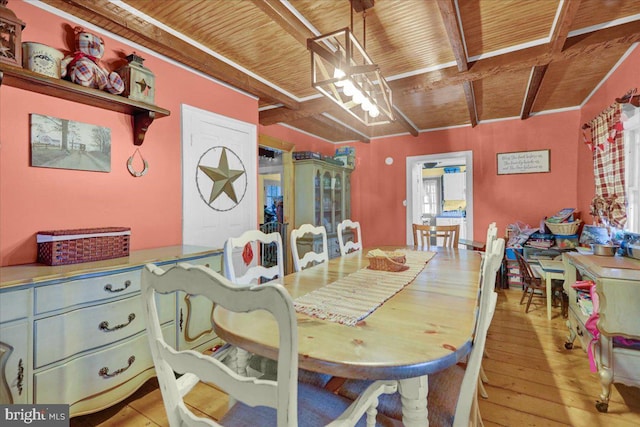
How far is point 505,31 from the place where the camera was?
6.67 ft

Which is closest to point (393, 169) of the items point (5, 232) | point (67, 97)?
point (67, 97)

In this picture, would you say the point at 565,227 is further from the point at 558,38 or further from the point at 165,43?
the point at 165,43

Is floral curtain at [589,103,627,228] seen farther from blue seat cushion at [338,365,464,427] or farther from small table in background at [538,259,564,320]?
blue seat cushion at [338,365,464,427]

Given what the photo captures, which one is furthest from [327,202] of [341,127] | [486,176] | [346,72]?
[346,72]

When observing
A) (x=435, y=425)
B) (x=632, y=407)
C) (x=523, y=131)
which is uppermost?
(x=523, y=131)

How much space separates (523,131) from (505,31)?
239 centimetres

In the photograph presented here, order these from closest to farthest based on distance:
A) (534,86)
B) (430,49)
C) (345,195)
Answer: (430,49) → (534,86) → (345,195)

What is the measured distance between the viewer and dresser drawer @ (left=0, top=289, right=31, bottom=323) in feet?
3.94

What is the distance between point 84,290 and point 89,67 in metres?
1.24

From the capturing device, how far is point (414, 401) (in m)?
0.84

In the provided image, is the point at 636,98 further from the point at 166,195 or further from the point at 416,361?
the point at 166,195

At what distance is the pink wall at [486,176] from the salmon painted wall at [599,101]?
0.19 metres

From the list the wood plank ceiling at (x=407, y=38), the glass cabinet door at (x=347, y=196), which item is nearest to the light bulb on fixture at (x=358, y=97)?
the wood plank ceiling at (x=407, y=38)

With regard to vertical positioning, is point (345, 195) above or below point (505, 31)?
below
